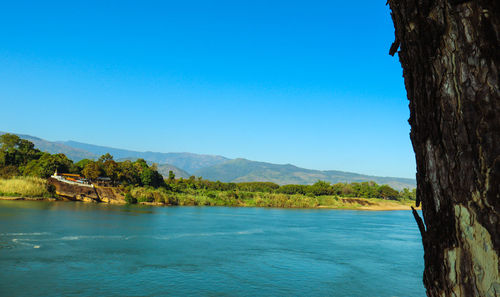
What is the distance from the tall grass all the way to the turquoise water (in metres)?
18.2

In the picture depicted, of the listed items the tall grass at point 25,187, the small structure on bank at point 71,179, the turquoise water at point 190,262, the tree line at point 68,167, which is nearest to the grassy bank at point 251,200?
the tree line at point 68,167

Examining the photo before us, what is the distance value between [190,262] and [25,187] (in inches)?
1317

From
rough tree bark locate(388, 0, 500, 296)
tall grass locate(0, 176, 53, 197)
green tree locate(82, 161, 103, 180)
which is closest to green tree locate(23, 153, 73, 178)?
tall grass locate(0, 176, 53, 197)

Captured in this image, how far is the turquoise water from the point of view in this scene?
11.5m

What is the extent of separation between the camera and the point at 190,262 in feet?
49.1

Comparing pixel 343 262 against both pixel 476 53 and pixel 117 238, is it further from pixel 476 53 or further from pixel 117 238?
pixel 476 53

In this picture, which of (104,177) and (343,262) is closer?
(343,262)

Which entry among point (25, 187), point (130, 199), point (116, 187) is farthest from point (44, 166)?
point (130, 199)

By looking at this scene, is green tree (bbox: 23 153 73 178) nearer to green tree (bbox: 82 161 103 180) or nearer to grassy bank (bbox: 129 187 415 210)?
green tree (bbox: 82 161 103 180)

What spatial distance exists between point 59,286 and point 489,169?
12.2m

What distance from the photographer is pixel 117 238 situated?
Result: 770 inches

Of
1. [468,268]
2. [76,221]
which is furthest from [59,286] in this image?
[76,221]

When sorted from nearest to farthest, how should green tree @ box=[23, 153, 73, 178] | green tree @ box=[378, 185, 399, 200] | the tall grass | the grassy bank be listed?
the tall grass < green tree @ box=[23, 153, 73, 178] < the grassy bank < green tree @ box=[378, 185, 399, 200]

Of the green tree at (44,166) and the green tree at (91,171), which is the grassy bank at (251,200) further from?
the green tree at (44,166)
